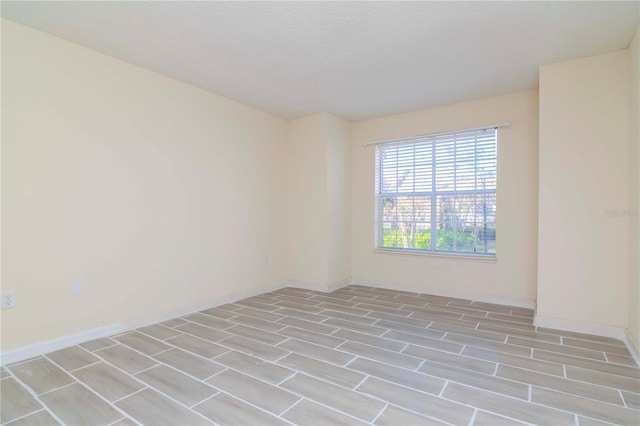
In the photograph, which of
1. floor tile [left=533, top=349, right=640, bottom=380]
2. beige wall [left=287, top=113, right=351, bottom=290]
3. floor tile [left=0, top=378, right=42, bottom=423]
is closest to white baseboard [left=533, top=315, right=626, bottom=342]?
floor tile [left=533, top=349, right=640, bottom=380]

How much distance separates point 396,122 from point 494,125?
125 centimetres

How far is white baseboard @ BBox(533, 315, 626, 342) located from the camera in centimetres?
284

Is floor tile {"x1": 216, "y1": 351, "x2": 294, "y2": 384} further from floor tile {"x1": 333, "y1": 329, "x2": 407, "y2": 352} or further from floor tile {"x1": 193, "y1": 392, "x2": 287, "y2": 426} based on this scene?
floor tile {"x1": 333, "y1": 329, "x2": 407, "y2": 352}

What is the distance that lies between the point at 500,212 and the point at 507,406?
8.61 feet

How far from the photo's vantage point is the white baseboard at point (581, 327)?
9.31 feet

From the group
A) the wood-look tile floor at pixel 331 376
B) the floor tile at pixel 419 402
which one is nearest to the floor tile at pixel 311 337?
the wood-look tile floor at pixel 331 376

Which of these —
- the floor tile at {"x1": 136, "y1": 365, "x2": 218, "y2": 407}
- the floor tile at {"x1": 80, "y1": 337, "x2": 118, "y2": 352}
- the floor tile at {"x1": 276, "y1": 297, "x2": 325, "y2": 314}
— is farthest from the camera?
the floor tile at {"x1": 276, "y1": 297, "x2": 325, "y2": 314}

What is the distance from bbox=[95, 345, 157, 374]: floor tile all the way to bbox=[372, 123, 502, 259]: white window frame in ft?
10.8

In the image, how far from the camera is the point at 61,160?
263 centimetres

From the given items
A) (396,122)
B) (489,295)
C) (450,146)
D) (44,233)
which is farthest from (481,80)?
(44,233)

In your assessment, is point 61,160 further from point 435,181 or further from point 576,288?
point 576,288

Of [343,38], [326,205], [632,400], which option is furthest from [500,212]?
[343,38]

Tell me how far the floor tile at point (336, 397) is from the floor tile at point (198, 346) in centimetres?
74

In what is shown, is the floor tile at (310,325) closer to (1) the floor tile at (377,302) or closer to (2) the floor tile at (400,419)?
(1) the floor tile at (377,302)
